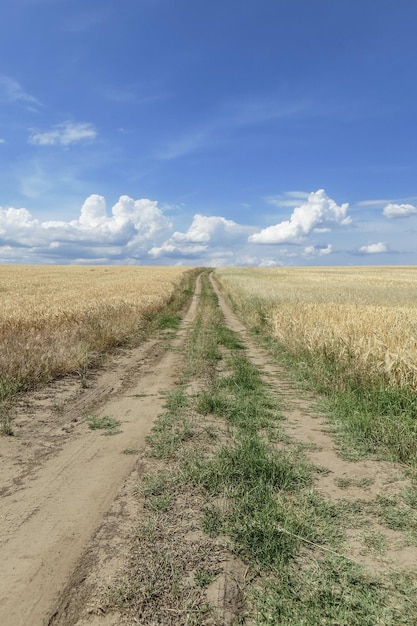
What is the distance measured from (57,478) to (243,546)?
252cm

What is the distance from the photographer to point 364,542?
3.50m

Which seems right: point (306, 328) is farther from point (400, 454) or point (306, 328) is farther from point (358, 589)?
point (358, 589)

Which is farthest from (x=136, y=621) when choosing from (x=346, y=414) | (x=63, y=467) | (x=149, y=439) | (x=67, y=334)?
(x=67, y=334)

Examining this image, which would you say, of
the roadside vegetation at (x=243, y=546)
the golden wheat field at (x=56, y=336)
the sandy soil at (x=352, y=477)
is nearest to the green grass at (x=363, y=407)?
the sandy soil at (x=352, y=477)

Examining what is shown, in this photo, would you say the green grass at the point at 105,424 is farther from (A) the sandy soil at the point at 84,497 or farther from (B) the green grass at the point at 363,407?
(B) the green grass at the point at 363,407

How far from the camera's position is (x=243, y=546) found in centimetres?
333

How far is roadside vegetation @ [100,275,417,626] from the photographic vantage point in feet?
9.02

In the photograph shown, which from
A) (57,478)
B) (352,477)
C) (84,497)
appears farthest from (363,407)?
(57,478)

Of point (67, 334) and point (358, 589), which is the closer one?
point (358, 589)

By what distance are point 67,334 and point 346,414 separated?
8.26 metres

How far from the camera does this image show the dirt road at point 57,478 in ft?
10.1

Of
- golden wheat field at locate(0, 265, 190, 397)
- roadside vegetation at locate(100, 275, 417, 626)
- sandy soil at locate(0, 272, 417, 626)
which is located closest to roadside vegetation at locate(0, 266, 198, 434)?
golden wheat field at locate(0, 265, 190, 397)

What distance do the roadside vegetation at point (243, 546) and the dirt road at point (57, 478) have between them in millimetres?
464

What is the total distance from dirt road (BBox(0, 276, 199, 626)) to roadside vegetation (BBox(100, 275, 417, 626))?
1.52ft
